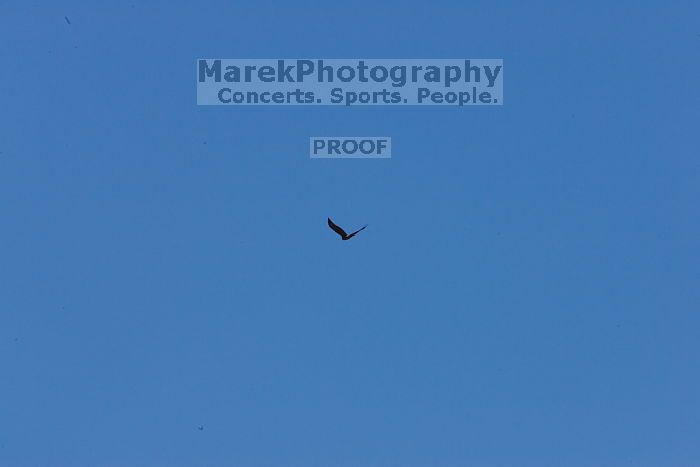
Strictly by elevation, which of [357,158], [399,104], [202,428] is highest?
[399,104]

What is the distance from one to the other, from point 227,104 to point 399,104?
0.42 metres

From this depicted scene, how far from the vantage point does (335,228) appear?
2.03 meters

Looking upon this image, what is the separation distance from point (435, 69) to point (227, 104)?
1.67 ft

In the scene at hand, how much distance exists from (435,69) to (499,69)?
6.1 inches

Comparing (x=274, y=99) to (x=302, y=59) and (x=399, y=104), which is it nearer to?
(x=302, y=59)

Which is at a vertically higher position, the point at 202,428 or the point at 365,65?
the point at 365,65

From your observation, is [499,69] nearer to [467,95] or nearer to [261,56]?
[467,95]

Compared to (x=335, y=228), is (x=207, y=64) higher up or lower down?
higher up

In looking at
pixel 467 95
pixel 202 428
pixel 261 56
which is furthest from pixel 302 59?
pixel 202 428

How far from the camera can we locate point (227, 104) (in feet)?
6.70

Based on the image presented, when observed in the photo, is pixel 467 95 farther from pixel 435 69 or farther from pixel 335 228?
pixel 335 228

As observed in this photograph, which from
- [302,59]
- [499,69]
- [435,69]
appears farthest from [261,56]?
[499,69]

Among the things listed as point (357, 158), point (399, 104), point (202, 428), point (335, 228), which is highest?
point (399, 104)

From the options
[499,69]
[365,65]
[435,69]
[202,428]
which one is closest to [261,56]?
[365,65]
